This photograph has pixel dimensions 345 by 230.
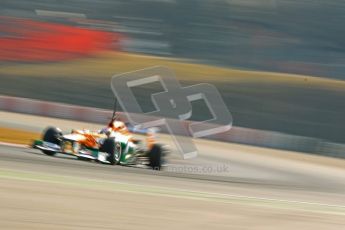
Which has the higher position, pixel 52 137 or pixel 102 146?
pixel 52 137

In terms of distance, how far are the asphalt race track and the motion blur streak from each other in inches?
919

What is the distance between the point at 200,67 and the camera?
3631 centimetres

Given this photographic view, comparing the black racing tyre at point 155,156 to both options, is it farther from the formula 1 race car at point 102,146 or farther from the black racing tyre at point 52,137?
the black racing tyre at point 52,137

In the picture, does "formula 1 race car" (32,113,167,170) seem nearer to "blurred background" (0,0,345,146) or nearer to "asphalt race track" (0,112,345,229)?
"asphalt race track" (0,112,345,229)

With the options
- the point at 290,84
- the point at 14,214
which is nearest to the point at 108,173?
the point at 14,214

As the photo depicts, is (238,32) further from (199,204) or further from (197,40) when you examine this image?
(199,204)

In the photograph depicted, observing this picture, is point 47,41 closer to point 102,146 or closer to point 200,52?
point 200,52

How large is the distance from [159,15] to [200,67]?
704cm

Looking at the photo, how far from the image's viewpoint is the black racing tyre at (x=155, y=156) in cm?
1223

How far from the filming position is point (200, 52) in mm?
38688

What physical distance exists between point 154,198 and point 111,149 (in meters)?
3.98

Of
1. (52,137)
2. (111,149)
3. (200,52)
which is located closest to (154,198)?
(111,149)

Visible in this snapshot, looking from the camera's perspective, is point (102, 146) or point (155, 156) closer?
point (102, 146)

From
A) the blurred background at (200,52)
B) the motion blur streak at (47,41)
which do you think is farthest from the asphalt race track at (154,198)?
the motion blur streak at (47,41)
